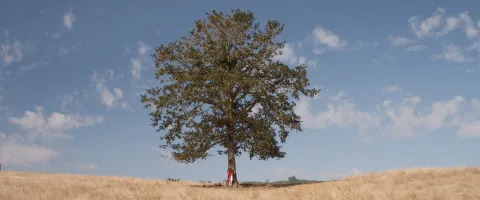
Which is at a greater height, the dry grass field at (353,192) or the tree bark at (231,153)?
the tree bark at (231,153)

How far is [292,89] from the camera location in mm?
32906

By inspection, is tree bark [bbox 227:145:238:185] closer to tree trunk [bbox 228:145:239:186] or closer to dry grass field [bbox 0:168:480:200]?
tree trunk [bbox 228:145:239:186]

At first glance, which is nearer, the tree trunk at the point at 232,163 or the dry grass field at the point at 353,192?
the dry grass field at the point at 353,192

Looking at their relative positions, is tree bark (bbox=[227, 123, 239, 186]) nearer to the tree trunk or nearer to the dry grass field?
the tree trunk

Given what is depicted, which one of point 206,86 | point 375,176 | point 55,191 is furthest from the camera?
point 206,86

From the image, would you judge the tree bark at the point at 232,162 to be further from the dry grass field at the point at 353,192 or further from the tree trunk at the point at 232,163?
the dry grass field at the point at 353,192

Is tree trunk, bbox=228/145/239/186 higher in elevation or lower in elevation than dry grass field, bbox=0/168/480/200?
higher

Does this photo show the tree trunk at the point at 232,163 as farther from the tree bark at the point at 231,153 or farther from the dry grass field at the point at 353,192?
the dry grass field at the point at 353,192

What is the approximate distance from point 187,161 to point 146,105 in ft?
17.6

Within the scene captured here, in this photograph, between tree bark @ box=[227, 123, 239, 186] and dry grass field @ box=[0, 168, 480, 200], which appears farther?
tree bark @ box=[227, 123, 239, 186]

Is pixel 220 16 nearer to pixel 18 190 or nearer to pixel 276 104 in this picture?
pixel 276 104

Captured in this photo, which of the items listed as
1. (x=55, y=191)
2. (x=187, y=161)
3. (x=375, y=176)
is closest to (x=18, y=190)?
(x=55, y=191)

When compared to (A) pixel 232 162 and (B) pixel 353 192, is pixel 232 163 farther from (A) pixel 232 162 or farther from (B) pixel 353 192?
(B) pixel 353 192

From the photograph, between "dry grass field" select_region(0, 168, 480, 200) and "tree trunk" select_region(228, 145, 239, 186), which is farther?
"tree trunk" select_region(228, 145, 239, 186)
